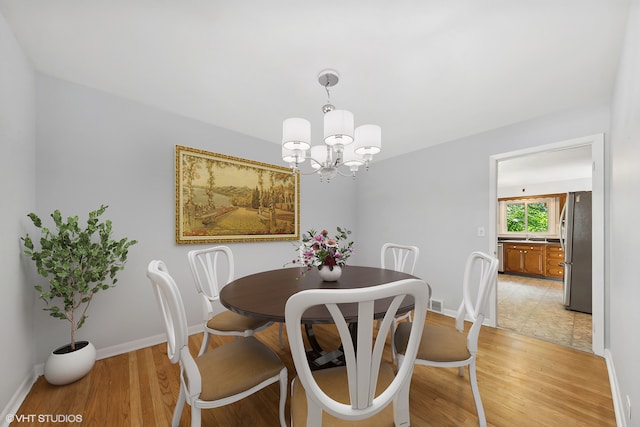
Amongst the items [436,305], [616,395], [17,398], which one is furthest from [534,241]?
[17,398]

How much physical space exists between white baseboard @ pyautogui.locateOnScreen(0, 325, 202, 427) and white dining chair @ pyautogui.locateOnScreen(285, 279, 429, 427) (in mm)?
1857

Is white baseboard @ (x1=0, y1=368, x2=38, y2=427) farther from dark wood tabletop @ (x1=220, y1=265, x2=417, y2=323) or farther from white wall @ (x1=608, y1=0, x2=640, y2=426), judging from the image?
white wall @ (x1=608, y1=0, x2=640, y2=426)

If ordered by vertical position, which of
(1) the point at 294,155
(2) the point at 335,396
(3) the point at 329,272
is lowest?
(2) the point at 335,396

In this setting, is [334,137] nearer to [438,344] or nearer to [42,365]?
[438,344]

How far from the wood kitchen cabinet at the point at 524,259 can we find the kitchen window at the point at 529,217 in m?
0.82

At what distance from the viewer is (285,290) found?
5.17ft

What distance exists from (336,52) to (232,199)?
1.91m

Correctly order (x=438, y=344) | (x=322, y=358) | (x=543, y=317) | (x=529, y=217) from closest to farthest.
Answer: (x=438, y=344) < (x=322, y=358) < (x=543, y=317) < (x=529, y=217)

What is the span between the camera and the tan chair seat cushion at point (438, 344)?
1383 mm

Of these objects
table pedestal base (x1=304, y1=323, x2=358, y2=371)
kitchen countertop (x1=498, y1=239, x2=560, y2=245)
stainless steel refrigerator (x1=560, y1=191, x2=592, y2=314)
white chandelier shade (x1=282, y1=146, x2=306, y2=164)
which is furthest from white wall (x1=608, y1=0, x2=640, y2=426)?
kitchen countertop (x1=498, y1=239, x2=560, y2=245)

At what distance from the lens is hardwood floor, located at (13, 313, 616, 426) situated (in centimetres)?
147

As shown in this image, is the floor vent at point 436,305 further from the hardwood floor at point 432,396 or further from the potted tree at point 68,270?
the potted tree at point 68,270

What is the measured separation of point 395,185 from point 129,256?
3373 mm

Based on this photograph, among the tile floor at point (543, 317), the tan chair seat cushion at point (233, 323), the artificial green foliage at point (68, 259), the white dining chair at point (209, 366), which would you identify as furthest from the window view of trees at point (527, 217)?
the artificial green foliage at point (68, 259)
